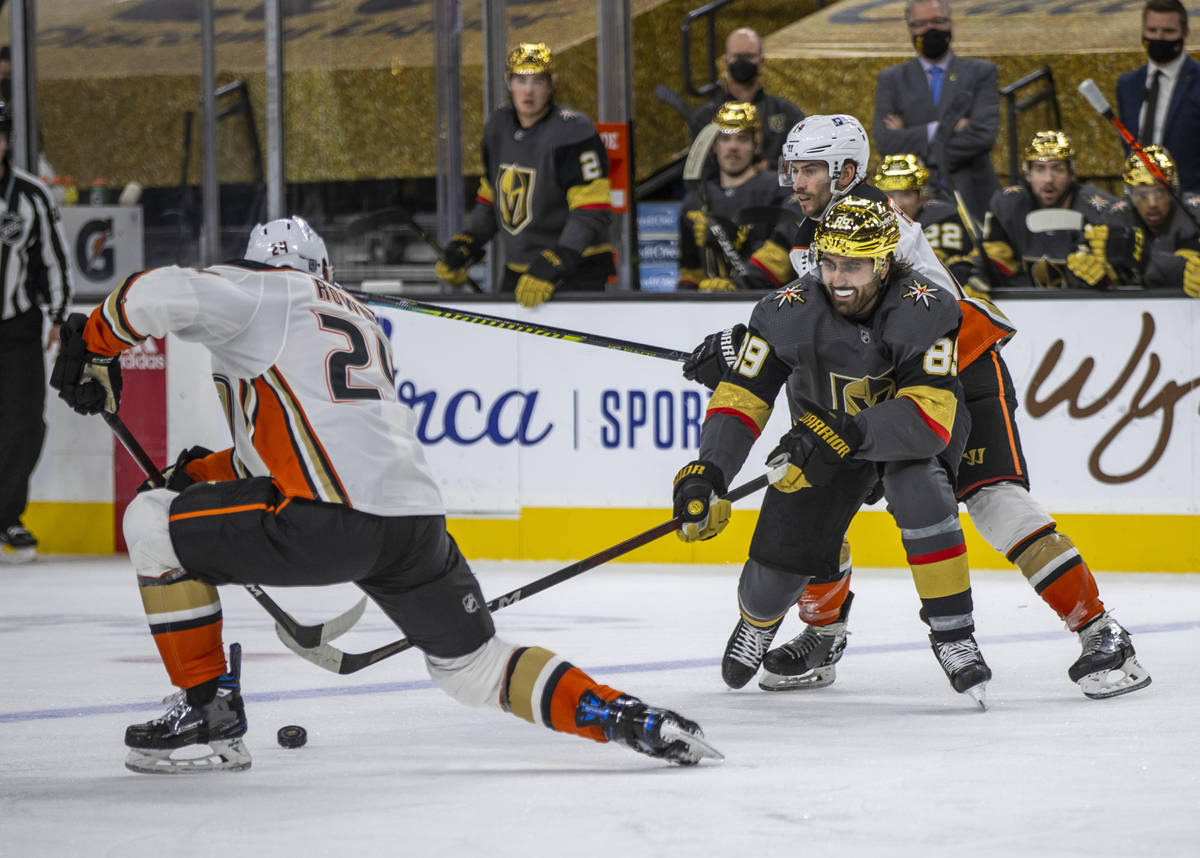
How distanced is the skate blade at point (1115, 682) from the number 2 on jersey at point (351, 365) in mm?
1624

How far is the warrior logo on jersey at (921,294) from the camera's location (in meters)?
3.85

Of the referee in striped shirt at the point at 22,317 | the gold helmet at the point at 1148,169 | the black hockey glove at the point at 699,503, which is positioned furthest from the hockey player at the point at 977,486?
the referee in striped shirt at the point at 22,317

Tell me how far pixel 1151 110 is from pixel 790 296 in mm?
3124

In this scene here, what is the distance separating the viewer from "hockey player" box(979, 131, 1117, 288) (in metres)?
6.31

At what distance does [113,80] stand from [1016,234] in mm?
4171

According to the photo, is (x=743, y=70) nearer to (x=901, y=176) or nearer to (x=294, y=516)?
(x=901, y=176)

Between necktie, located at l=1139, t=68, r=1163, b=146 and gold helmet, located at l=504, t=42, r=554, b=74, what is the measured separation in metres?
2.02

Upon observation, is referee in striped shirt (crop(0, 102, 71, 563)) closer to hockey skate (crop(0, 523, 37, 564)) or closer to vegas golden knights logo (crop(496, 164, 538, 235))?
hockey skate (crop(0, 523, 37, 564))

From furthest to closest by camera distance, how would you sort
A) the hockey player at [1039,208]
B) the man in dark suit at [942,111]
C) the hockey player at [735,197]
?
the man in dark suit at [942,111] → the hockey player at [735,197] → the hockey player at [1039,208]

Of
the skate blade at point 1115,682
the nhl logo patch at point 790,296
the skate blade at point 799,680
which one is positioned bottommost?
the skate blade at point 799,680

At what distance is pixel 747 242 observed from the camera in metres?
6.63

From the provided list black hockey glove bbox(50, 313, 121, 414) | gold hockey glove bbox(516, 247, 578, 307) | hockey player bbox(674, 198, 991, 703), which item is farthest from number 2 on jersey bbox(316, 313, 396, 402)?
gold hockey glove bbox(516, 247, 578, 307)

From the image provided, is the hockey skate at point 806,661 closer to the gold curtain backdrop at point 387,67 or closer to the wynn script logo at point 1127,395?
the wynn script logo at point 1127,395

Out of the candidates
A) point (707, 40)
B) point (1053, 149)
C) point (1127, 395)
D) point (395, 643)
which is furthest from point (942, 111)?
point (395, 643)
